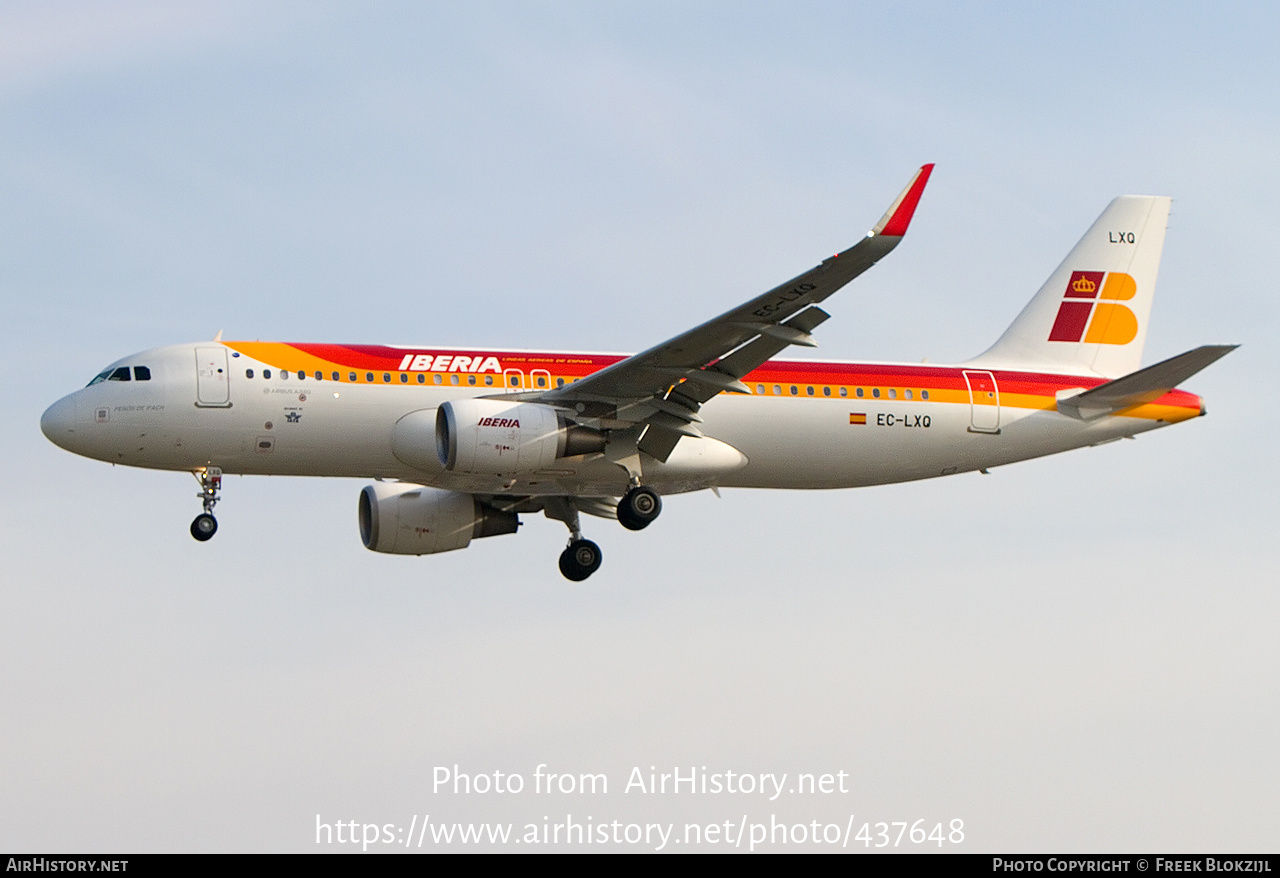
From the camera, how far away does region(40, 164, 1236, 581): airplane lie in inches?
1297

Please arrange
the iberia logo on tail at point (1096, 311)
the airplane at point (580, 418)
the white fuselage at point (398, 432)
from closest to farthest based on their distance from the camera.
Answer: the airplane at point (580, 418)
the white fuselage at point (398, 432)
the iberia logo on tail at point (1096, 311)

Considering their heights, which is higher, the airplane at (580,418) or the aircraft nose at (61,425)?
the airplane at (580,418)

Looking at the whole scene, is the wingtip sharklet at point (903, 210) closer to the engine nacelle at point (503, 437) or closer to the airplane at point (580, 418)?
the airplane at point (580, 418)

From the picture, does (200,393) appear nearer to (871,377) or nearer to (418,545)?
(418,545)

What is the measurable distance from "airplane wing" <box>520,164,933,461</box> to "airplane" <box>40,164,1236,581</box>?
49 millimetres

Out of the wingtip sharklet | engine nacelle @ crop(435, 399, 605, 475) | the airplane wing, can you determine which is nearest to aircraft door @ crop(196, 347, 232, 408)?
engine nacelle @ crop(435, 399, 605, 475)

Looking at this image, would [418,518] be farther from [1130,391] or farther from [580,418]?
[1130,391]

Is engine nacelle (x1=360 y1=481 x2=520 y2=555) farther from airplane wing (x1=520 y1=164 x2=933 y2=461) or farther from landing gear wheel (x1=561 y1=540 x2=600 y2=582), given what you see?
airplane wing (x1=520 y1=164 x2=933 y2=461)

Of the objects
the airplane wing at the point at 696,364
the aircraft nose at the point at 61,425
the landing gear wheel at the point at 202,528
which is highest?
the airplane wing at the point at 696,364

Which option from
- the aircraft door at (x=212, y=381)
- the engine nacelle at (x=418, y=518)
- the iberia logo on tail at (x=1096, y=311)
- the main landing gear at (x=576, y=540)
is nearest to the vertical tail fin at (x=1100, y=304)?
the iberia logo on tail at (x=1096, y=311)

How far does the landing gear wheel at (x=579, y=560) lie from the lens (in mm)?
38156

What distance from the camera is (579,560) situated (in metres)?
38.1

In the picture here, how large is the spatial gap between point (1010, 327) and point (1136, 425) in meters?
3.96

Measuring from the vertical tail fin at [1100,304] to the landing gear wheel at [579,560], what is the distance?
956 cm
